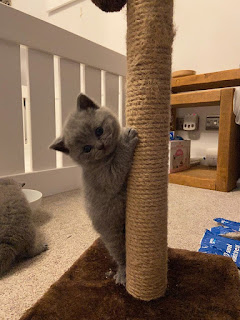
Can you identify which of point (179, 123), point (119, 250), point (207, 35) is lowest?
point (119, 250)

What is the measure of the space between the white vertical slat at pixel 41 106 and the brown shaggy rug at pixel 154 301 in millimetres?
808

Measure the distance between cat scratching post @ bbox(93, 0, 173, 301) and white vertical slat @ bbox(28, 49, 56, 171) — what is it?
865mm

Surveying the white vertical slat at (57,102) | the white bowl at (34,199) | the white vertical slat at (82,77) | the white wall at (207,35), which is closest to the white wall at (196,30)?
A: the white wall at (207,35)

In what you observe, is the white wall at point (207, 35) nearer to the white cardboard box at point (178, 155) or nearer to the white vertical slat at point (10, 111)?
the white cardboard box at point (178, 155)

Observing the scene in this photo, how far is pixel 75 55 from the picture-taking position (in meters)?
1.27

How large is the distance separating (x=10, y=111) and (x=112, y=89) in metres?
0.71

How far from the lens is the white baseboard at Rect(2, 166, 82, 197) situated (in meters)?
1.15

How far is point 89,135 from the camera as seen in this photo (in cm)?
41

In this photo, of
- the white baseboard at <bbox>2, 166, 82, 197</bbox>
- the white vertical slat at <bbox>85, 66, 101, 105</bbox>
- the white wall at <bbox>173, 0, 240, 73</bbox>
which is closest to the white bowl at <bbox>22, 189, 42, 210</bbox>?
the white baseboard at <bbox>2, 166, 82, 197</bbox>

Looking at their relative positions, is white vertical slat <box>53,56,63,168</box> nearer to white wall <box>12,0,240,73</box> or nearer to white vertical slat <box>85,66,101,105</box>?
white vertical slat <box>85,66,101,105</box>

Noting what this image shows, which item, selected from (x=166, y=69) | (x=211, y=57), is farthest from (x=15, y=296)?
(x=211, y=57)

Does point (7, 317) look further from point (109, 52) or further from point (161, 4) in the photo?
point (109, 52)

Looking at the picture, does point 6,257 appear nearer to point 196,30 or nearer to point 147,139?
point 147,139

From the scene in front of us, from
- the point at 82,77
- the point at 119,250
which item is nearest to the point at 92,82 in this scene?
the point at 82,77
